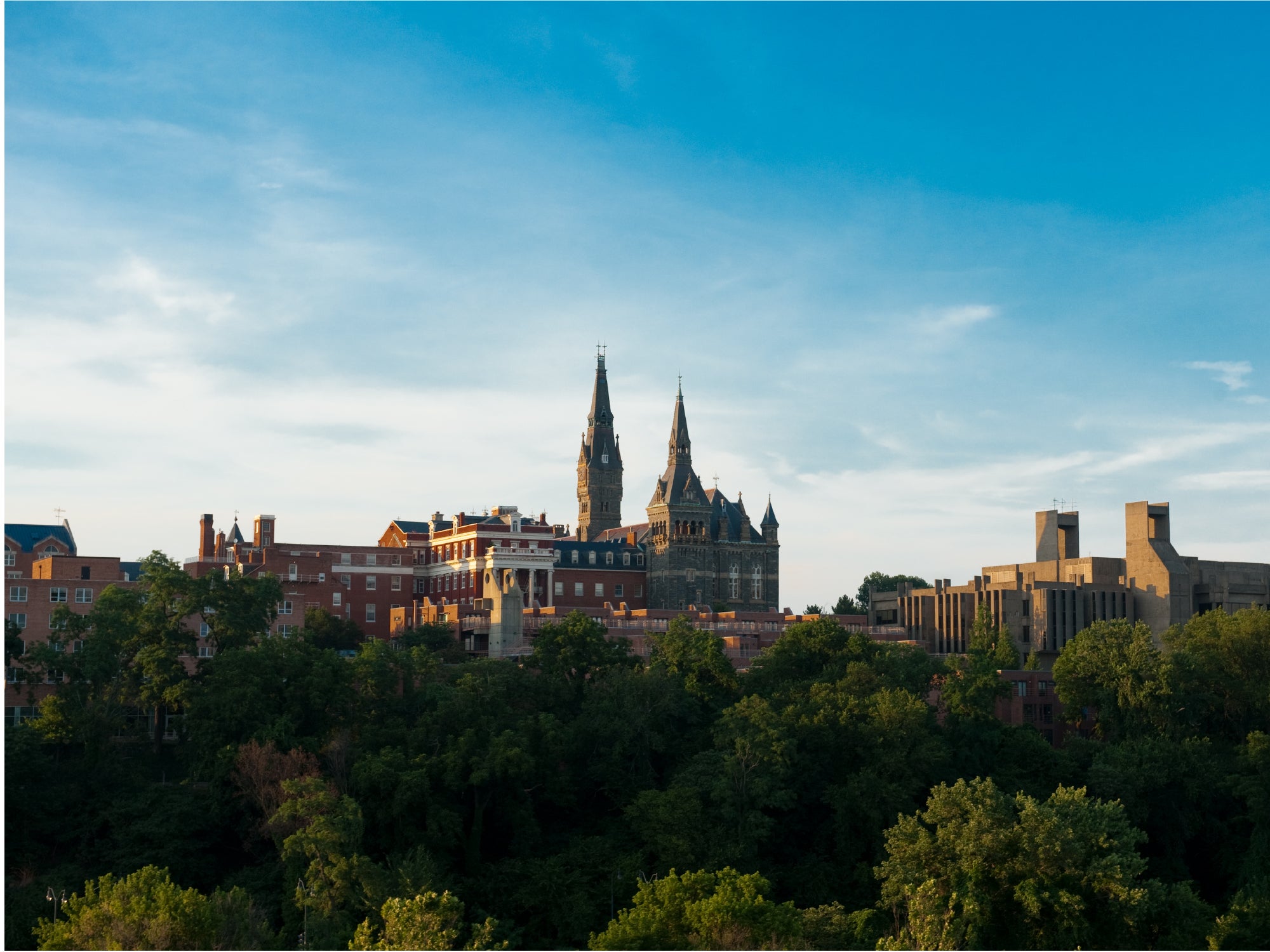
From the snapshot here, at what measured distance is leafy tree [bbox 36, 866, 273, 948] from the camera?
44781 millimetres

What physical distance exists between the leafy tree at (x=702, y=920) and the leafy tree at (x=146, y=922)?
1253cm

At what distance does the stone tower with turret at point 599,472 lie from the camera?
19225cm

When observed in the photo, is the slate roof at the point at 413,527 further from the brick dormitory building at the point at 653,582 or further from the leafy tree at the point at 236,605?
the leafy tree at the point at 236,605

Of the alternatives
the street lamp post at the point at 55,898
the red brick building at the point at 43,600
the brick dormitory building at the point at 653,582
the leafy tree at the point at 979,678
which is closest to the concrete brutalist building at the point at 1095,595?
the brick dormitory building at the point at 653,582

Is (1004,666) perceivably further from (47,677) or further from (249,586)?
(47,677)

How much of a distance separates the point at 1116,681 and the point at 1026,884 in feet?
106

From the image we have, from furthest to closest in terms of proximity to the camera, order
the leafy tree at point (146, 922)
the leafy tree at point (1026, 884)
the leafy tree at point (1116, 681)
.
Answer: the leafy tree at point (1116, 681) → the leafy tree at point (1026, 884) → the leafy tree at point (146, 922)

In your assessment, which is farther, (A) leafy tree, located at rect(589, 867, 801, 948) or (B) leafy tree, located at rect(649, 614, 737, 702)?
(B) leafy tree, located at rect(649, 614, 737, 702)

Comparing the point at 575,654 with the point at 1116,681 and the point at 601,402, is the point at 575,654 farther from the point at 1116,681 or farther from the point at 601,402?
the point at 601,402

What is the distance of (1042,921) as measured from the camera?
59.8 m

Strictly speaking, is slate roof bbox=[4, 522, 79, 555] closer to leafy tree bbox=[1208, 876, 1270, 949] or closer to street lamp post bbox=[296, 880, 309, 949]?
street lamp post bbox=[296, 880, 309, 949]

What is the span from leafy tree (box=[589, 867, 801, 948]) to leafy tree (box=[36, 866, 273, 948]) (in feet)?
41.1

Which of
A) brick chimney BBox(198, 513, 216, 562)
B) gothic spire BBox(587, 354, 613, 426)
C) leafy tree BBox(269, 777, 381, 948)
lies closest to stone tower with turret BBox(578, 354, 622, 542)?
gothic spire BBox(587, 354, 613, 426)

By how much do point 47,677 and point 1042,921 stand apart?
51.4m
